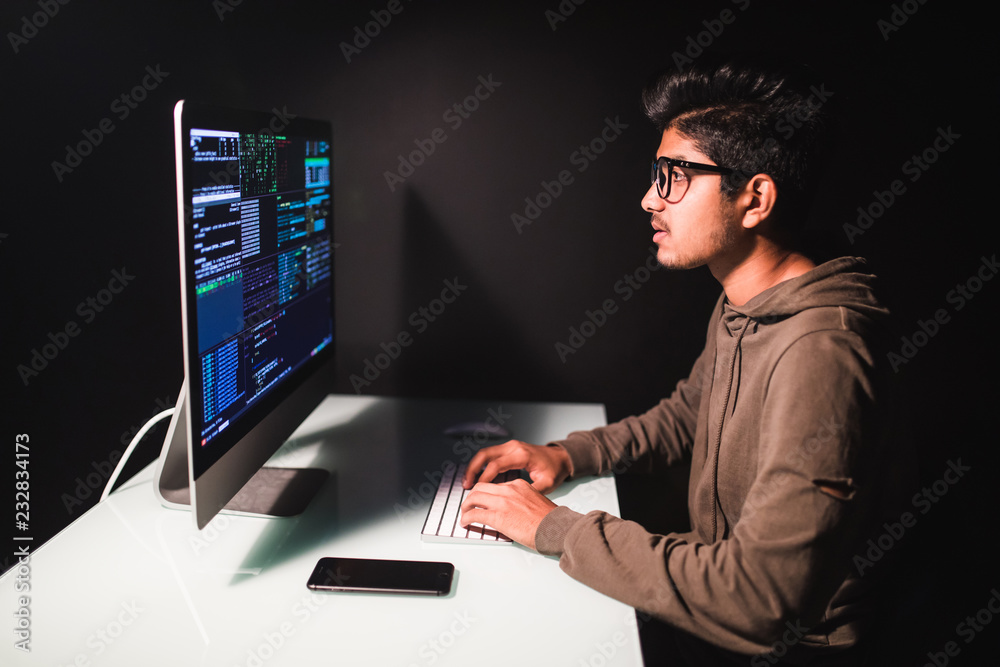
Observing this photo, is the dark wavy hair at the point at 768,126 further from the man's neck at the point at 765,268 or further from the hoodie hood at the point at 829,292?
the hoodie hood at the point at 829,292

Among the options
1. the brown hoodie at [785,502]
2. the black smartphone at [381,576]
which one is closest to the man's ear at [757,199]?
the brown hoodie at [785,502]

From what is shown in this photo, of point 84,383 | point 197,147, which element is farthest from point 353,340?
point 197,147

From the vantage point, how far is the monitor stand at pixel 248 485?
1.17 m

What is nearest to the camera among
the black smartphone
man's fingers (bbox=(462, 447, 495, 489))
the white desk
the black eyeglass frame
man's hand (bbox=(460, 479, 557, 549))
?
the white desk

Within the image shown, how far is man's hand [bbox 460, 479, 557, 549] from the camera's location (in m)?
1.11

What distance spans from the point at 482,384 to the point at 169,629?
3.85 feet

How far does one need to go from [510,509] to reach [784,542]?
44 centimetres

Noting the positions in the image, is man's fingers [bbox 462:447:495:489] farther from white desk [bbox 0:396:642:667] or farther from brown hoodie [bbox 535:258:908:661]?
brown hoodie [bbox 535:258:908:661]

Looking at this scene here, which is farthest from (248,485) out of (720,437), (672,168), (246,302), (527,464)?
(672,168)

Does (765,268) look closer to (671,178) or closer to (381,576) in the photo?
(671,178)

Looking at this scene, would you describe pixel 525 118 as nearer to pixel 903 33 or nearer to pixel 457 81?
pixel 457 81

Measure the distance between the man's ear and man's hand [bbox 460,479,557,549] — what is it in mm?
621

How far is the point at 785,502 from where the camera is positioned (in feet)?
2.98

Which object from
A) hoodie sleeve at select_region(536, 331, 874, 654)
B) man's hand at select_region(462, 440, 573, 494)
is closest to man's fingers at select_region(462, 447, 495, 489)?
man's hand at select_region(462, 440, 573, 494)
